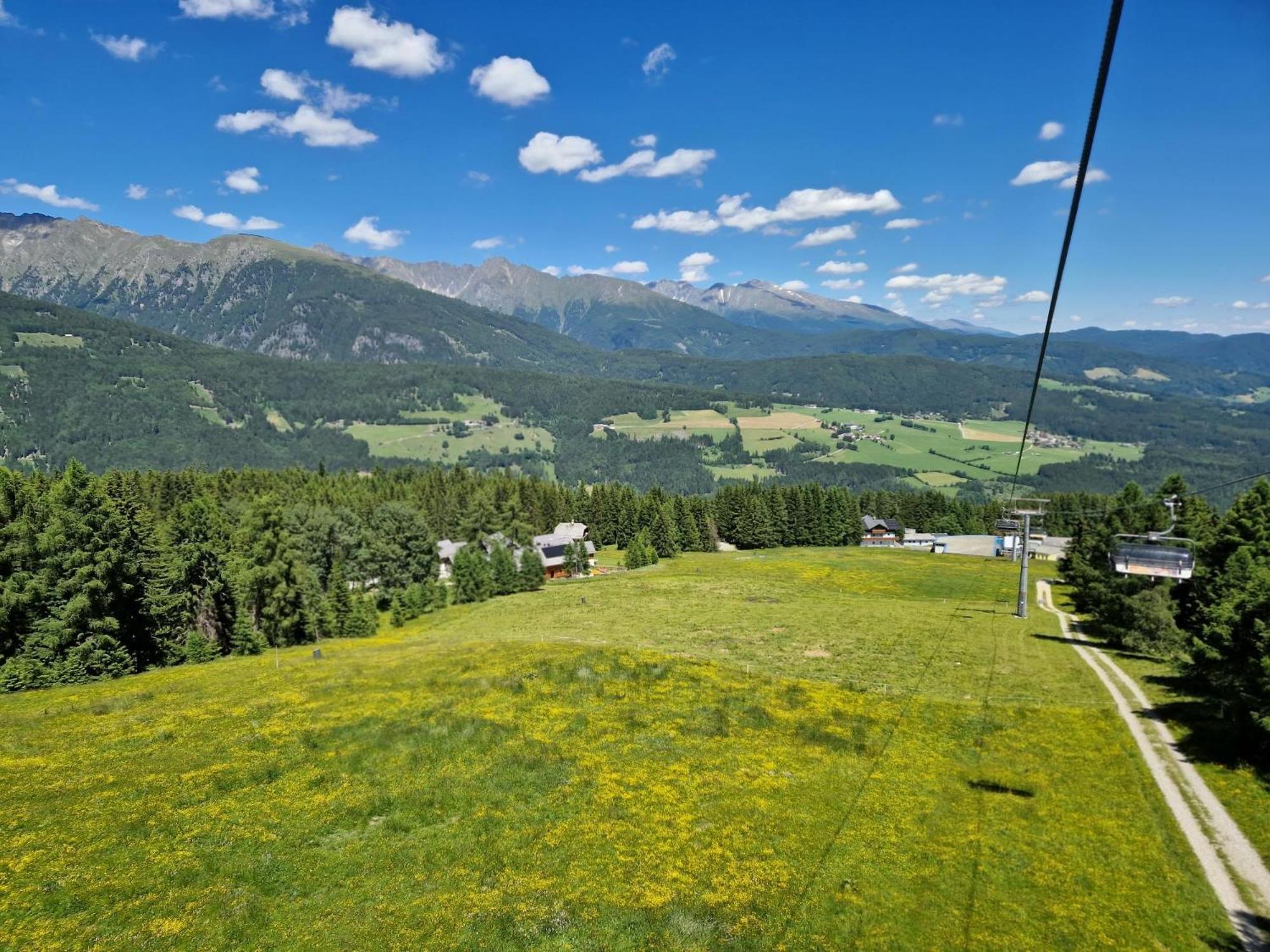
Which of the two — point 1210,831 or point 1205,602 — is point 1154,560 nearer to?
point 1205,602

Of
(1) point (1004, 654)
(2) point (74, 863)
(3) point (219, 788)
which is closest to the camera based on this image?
(2) point (74, 863)

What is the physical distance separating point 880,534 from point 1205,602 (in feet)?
357

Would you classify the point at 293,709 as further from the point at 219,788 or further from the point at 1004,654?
the point at 1004,654

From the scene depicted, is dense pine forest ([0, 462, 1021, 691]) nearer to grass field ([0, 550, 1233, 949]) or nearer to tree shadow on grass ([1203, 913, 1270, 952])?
grass field ([0, 550, 1233, 949])

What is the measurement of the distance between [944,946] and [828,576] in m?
87.5

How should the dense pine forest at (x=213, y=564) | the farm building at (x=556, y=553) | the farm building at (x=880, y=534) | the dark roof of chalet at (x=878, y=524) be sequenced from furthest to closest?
the dark roof of chalet at (x=878, y=524)
the farm building at (x=880, y=534)
the farm building at (x=556, y=553)
the dense pine forest at (x=213, y=564)

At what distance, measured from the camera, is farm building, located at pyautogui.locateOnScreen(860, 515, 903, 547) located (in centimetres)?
15900

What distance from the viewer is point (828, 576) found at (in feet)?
336

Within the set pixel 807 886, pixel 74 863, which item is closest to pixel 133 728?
pixel 74 863

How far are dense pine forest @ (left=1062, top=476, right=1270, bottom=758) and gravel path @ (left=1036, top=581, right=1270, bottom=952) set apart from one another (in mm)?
3205

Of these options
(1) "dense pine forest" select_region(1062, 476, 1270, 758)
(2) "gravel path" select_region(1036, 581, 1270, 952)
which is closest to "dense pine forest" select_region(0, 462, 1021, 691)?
(2) "gravel path" select_region(1036, 581, 1270, 952)

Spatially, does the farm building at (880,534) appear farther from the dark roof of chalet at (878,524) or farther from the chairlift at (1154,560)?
the chairlift at (1154,560)

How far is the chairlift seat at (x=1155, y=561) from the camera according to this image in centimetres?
4409

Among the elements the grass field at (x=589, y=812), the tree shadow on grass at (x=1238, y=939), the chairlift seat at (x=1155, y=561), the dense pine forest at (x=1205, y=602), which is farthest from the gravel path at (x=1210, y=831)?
the chairlift seat at (x=1155, y=561)
